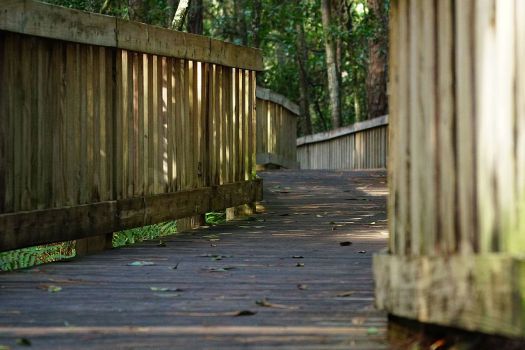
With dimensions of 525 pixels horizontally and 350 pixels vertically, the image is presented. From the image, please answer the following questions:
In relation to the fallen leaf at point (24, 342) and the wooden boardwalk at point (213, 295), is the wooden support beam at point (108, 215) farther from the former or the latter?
the fallen leaf at point (24, 342)

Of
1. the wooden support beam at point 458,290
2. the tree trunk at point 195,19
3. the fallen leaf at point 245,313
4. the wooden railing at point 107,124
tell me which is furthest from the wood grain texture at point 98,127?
the tree trunk at point 195,19

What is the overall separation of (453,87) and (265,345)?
102 centimetres

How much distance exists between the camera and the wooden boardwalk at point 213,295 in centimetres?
360

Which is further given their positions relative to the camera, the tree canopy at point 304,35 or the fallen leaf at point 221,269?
the tree canopy at point 304,35

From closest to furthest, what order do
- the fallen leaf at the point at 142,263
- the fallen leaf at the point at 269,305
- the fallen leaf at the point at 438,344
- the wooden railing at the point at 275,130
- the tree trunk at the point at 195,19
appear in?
the fallen leaf at the point at 438,344, the fallen leaf at the point at 269,305, the fallen leaf at the point at 142,263, the wooden railing at the point at 275,130, the tree trunk at the point at 195,19

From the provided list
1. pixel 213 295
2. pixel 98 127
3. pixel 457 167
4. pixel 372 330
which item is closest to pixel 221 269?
pixel 213 295

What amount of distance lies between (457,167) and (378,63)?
1625cm

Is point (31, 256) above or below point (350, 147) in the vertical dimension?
below

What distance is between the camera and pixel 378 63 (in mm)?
19234

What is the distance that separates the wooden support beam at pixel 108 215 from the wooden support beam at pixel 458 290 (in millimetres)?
2647

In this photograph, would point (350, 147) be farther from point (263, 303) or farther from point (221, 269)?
point (263, 303)

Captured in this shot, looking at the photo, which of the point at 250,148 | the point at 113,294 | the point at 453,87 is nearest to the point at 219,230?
the point at 250,148

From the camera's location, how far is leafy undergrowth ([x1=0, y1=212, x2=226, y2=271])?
29.7 ft

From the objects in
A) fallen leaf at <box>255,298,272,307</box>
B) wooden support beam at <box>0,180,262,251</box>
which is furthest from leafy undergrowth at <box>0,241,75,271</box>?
fallen leaf at <box>255,298,272,307</box>
